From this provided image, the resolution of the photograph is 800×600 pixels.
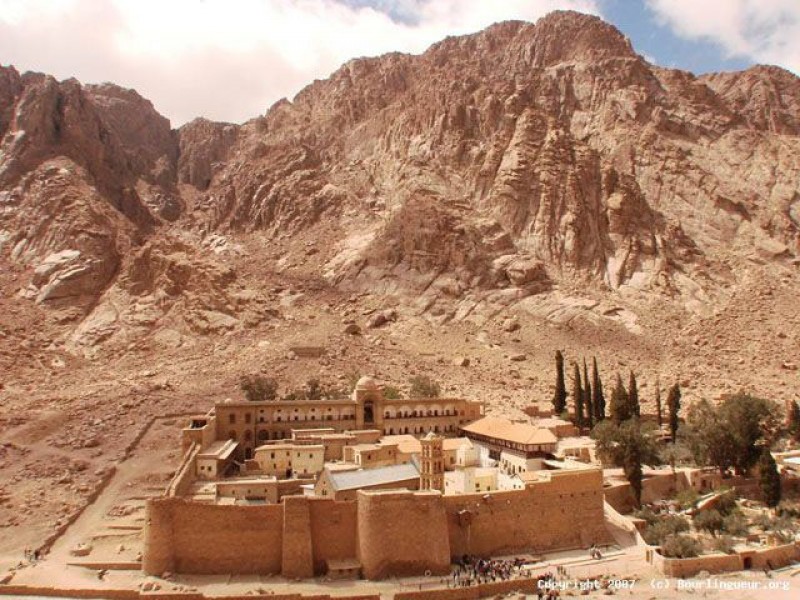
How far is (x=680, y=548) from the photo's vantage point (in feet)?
98.1

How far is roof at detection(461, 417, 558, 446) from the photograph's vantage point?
37.3 m

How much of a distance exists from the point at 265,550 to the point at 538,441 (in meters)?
13.9

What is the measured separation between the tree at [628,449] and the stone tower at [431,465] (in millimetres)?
7970

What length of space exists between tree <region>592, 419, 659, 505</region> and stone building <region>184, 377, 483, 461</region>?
28.7ft

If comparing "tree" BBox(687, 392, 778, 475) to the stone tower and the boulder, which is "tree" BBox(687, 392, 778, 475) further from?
the boulder

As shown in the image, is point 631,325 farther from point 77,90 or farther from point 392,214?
point 77,90

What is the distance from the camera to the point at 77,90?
94500mm

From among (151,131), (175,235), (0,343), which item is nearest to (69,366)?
(0,343)

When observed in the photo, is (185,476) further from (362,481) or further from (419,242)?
(419,242)

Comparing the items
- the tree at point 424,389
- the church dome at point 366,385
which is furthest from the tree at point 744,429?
the church dome at point 366,385

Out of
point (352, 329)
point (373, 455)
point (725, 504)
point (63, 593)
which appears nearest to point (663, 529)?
point (725, 504)

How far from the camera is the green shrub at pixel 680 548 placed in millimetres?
29875

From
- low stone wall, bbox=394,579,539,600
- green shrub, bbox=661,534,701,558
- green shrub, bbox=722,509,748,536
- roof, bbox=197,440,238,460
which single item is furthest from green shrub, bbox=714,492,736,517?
roof, bbox=197,440,238,460

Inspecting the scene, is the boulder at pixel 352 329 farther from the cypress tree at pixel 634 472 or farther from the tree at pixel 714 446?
the cypress tree at pixel 634 472
